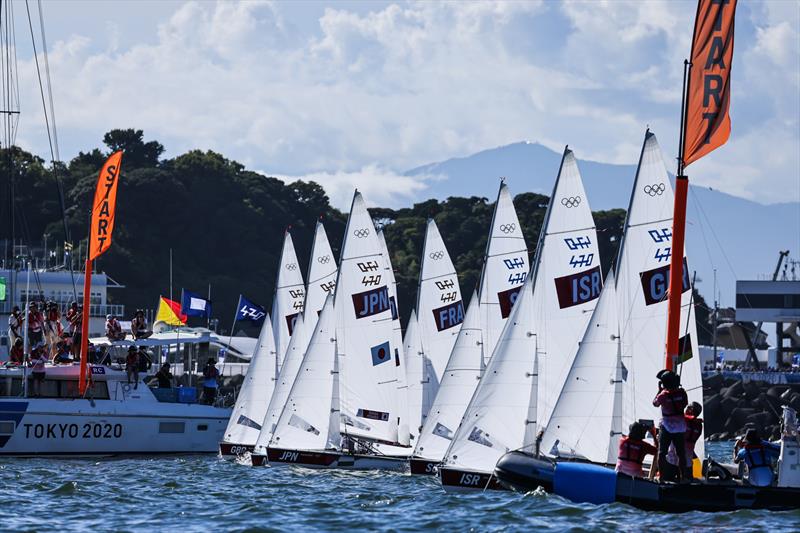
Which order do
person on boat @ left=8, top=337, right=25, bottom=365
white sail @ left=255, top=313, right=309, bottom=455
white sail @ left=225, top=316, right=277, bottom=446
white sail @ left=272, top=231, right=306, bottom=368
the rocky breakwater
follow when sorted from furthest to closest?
the rocky breakwater → white sail @ left=272, top=231, right=306, bottom=368 → white sail @ left=225, top=316, right=277, bottom=446 → person on boat @ left=8, top=337, right=25, bottom=365 → white sail @ left=255, top=313, right=309, bottom=455

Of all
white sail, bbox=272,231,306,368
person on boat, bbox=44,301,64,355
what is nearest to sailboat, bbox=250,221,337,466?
white sail, bbox=272,231,306,368

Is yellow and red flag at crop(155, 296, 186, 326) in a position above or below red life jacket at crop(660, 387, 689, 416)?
above

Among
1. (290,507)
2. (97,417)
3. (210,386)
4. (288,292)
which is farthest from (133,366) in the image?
(290,507)

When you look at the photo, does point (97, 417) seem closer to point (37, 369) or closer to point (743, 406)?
point (37, 369)

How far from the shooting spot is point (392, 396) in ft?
134

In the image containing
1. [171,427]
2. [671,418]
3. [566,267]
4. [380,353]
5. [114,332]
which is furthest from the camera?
[114,332]

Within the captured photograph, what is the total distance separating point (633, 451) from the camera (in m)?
26.3

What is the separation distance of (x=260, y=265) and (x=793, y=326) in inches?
1480

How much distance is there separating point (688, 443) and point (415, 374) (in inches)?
738

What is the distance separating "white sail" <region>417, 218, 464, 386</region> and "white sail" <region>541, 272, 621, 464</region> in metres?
15.4

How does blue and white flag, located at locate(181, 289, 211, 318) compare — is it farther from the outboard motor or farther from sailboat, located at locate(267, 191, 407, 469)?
the outboard motor

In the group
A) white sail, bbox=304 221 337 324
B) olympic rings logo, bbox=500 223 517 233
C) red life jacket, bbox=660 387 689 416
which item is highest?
olympic rings logo, bbox=500 223 517 233

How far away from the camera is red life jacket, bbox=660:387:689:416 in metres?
25.5

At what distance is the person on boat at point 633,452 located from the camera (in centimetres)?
2631
